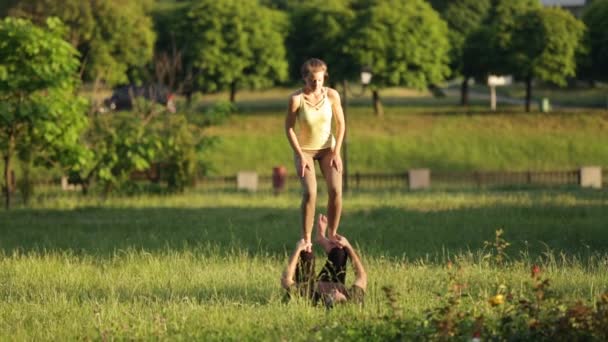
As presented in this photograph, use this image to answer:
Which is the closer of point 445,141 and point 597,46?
point 445,141

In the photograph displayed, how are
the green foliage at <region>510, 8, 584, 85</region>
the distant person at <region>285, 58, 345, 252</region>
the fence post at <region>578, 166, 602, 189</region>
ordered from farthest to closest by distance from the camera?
the green foliage at <region>510, 8, 584, 85</region> < the fence post at <region>578, 166, 602, 189</region> < the distant person at <region>285, 58, 345, 252</region>

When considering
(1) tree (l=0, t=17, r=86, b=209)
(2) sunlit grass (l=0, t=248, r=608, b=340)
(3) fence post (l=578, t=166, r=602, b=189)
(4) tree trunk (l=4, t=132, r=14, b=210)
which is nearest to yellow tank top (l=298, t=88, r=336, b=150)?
(2) sunlit grass (l=0, t=248, r=608, b=340)

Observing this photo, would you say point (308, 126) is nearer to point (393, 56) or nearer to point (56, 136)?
point (56, 136)

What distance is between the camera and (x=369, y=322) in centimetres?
927

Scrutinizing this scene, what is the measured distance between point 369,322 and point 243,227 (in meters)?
12.3

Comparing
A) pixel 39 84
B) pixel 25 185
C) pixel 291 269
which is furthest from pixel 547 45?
pixel 291 269

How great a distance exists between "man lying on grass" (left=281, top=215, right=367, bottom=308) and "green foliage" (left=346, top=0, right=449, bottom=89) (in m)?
59.7

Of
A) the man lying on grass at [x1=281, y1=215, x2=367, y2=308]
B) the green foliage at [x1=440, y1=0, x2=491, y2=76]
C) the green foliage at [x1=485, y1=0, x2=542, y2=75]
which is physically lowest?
the man lying on grass at [x1=281, y1=215, x2=367, y2=308]

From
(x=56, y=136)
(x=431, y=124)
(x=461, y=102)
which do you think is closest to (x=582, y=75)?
(x=461, y=102)

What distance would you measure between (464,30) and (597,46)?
1618 centimetres

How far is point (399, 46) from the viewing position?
7200cm

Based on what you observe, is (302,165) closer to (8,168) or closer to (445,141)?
(8,168)

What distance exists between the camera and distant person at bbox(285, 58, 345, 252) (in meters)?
11.2

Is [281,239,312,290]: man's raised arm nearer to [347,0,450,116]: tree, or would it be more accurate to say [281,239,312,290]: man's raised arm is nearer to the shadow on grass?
the shadow on grass
